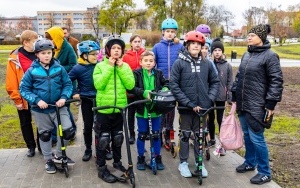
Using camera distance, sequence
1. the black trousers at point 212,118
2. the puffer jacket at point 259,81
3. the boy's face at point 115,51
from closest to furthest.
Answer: the puffer jacket at point 259,81
the boy's face at point 115,51
the black trousers at point 212,118

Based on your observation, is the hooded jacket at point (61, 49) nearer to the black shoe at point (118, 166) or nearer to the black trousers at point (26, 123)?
the black trousers at point (26, 123)

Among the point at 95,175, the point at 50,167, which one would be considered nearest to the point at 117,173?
the point at 95,175

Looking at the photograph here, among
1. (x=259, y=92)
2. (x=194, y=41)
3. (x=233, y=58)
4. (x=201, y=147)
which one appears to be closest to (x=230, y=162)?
(x=201, y=147)

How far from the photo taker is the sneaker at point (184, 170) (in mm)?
4785

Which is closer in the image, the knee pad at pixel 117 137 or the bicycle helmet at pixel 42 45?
the bicycle helmet at pixel 42 45

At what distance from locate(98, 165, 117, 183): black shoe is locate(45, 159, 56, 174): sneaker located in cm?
72

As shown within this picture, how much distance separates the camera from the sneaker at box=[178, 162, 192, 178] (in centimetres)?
479

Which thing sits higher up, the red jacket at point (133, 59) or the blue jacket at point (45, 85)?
the red jacket at point (133, 59)

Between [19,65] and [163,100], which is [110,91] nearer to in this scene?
[163,100]

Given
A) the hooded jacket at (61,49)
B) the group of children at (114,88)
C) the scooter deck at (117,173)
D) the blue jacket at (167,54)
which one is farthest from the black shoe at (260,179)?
the hooded jacket at (61,49)

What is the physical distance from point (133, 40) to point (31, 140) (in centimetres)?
241

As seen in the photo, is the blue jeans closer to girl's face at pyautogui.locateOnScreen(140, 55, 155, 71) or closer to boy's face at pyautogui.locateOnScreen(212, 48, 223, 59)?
boy's face at pyautogui.locateOnScreen(212, 48, 223, 59)

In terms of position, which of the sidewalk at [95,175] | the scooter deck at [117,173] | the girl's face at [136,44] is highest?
the girl's face at [136,44]

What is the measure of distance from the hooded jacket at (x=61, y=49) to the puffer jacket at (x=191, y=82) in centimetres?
204
